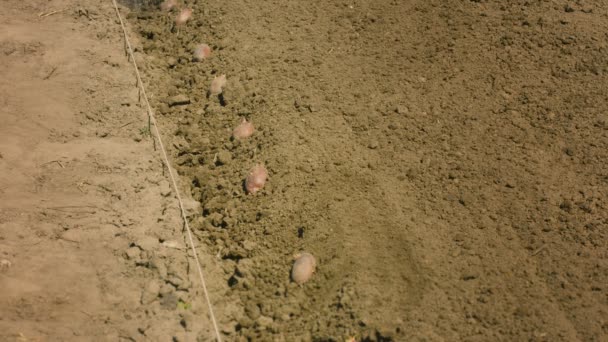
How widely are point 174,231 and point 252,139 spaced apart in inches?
31.9

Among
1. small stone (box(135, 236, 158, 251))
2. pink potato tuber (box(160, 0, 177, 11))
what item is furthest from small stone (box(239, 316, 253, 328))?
pink potato tuber (box(160, 0, 177, 11))

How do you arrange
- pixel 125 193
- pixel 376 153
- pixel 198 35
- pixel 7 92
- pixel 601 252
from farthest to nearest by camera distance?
1. pixel 198 35
2. pixel 7 92
3. pixel 125 193
4. pixel 376 153
5. pixel 601 252

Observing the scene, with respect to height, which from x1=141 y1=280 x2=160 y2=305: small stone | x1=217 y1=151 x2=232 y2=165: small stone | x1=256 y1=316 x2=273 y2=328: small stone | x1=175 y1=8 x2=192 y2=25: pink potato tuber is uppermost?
x1=175 y1=8 x2=192 y2=25: pink potato tuber

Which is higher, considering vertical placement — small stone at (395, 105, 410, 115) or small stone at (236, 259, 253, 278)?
small stone at (395, 105, 410, 115)

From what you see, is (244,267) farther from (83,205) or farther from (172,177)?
(83,205)

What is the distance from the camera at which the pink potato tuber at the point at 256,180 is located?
115 inches

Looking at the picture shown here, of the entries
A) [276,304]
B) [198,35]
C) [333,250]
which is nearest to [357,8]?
[198,35]

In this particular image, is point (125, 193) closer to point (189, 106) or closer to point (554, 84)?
point (189, 106)

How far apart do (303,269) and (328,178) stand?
601 millimetres

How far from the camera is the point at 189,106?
11.8ft

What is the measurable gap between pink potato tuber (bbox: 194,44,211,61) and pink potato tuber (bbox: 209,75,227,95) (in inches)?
13.3

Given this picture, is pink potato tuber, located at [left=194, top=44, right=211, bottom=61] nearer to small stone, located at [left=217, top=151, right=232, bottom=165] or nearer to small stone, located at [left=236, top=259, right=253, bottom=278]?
small stone, located at [left=217, top=151, right=232, bottom=165]

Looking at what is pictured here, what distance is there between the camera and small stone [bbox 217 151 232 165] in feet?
10.3

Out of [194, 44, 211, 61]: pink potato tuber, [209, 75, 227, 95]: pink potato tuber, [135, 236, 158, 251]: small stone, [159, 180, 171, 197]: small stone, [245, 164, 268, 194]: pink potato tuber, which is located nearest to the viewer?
[135, 236, 158, 251]: small stone
